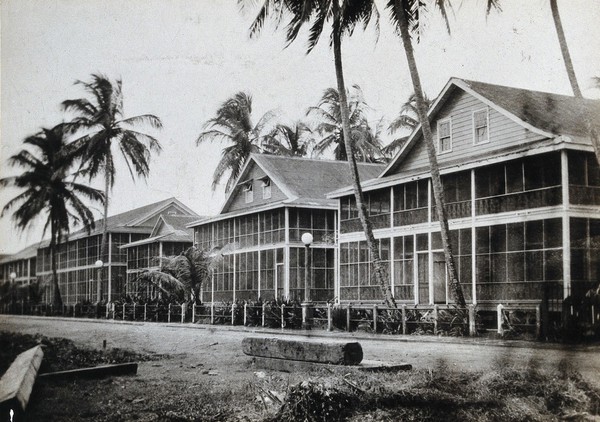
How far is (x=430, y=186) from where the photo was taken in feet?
76.5

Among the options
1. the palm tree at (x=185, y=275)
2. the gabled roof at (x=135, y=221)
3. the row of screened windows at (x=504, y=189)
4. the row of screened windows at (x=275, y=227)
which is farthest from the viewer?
the gabled roof at (x=135, y=221)

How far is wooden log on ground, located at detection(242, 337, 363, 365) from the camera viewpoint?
8758mm

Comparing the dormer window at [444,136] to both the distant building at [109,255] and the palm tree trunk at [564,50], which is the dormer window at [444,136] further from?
the distant building at [109,255]

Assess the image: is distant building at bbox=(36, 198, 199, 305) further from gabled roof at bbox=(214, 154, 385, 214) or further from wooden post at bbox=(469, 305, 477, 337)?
wooden post at bbox=(469, 305, 477, 337)

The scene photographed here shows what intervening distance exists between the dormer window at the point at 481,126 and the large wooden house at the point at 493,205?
3cm

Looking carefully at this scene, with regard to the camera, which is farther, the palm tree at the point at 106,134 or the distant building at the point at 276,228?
the distant building at the point at 276,228

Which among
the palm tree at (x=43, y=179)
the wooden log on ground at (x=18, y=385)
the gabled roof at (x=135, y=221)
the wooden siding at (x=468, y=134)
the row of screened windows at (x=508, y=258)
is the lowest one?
the wooden log on ground at (x=18, y=385)

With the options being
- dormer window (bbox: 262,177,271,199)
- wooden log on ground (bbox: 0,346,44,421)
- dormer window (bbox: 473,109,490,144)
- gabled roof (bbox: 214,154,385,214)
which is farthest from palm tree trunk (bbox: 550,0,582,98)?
dormer window (bbox: 262,177,271,199)

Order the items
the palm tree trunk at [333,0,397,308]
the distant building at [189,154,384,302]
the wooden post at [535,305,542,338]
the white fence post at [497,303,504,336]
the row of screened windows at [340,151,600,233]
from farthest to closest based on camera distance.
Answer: the distant building at [189,154,384,302]
the palm tree trunk at [333,0,397,308]
the row of screened windows at [340,151,600,233]
the white fence post at [497,303,504,336]
the wooden post at [535,305,542,338]

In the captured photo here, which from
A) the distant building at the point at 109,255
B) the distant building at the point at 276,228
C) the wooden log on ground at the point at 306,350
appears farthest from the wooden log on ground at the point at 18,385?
the distant building at the point at 109,255

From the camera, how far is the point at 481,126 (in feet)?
72.6

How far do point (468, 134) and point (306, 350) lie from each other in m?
15.2

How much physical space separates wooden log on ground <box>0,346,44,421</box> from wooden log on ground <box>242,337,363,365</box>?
3.09m

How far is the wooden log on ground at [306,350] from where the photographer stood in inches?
345
